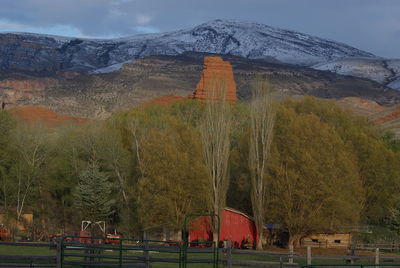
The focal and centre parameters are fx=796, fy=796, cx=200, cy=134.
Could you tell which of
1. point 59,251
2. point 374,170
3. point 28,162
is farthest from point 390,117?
point 59,251

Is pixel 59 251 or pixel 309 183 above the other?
pixel 309 183

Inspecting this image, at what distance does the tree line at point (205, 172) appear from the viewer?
6147cm

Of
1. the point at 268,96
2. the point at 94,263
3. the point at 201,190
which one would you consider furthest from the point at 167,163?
the point at 94,263

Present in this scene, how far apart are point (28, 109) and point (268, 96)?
324 feet

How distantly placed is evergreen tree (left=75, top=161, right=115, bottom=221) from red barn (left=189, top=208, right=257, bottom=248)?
31.0 feet

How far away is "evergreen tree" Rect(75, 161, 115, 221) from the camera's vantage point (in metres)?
66.4

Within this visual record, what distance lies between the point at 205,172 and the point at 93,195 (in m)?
10.3

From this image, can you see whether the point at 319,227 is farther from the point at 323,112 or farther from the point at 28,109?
the point at 28,109

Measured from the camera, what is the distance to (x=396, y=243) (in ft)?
190

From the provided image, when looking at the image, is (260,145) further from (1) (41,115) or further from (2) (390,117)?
(2) (390,117)

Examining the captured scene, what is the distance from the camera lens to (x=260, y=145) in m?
62.9

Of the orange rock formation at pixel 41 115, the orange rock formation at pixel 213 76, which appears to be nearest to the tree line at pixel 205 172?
the orange rock formation at pixel 213 76

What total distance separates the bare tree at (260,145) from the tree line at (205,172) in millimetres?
84

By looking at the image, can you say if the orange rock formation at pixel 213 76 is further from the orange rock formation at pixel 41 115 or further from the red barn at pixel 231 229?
the red barn at pixel 231 229
